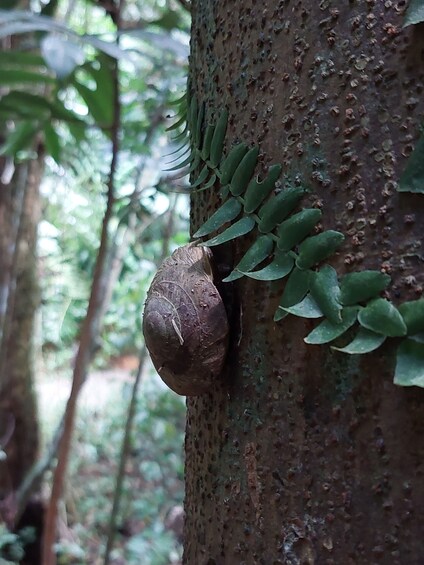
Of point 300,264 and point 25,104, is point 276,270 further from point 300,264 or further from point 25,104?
point 25,104

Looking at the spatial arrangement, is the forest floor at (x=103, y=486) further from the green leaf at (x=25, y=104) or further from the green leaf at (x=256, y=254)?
the green leaf at (x=256, y=254)

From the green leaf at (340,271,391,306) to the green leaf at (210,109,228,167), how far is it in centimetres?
16

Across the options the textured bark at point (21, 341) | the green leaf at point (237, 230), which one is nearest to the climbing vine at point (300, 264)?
the green leaf at point (237, 230)

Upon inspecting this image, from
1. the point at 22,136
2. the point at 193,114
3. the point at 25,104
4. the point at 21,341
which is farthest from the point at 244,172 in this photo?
the point at 21,341

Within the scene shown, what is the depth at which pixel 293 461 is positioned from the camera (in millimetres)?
358

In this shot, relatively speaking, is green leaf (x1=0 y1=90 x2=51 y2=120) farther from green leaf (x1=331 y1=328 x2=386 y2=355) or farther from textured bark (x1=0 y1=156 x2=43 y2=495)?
green leaf (x1=331 y1=328 x2=386 y2=355)

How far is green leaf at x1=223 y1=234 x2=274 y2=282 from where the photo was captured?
381mm

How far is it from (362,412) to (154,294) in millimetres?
→ 174

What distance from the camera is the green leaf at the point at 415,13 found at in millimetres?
333

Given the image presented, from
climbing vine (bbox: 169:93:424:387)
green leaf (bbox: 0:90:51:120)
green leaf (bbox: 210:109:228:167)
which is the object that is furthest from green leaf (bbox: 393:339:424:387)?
green leaf (bbox: 0:90:51:120)

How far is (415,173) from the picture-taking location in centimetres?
32

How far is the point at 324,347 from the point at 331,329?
18 millimetres

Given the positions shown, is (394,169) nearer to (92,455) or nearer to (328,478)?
(328,478)

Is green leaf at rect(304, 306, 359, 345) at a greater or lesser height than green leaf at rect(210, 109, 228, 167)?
lesser
